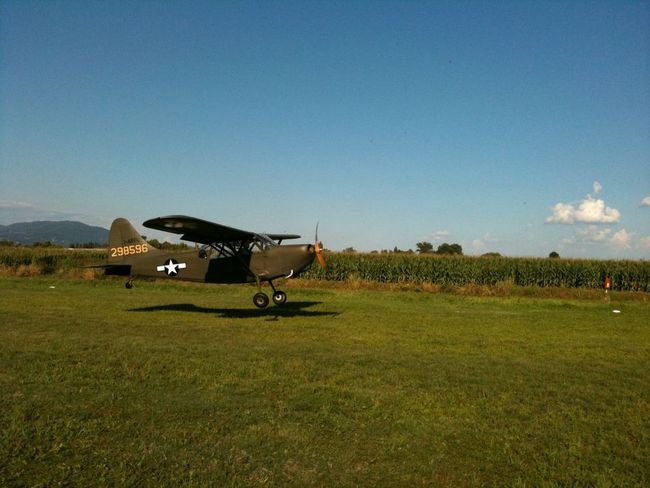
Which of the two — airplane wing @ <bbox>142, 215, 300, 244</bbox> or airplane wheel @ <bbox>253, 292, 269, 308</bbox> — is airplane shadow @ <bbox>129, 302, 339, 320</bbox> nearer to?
airplane wheel @ <bbox>253, 292, 269, 308</bbox>

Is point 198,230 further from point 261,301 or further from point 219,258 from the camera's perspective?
point 261,301

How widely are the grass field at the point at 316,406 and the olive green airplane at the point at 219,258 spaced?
3149mm

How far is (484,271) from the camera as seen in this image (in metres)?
34.2

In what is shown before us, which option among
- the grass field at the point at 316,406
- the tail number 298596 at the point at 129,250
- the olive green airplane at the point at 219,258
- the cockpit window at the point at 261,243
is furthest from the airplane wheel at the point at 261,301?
the tail number 298596 at the point at 129,250

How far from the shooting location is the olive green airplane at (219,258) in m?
15.9

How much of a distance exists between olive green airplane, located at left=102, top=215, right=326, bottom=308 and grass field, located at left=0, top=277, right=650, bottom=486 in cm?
315

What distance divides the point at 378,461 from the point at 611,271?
33.1m

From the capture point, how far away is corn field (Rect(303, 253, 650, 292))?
32531 mm

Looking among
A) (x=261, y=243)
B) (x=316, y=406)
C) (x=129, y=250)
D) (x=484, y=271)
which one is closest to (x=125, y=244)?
(x=129, y=250)

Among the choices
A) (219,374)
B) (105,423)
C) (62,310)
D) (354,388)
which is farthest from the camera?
(62,310)

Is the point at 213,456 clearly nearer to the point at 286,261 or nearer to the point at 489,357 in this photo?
the point at 489,357

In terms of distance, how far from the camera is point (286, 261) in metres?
16.1

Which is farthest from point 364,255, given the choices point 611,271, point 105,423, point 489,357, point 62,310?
point 105,423

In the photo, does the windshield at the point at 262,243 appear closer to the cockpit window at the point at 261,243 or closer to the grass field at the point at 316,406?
the cockpit window at the point at 261,243
